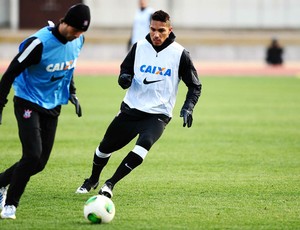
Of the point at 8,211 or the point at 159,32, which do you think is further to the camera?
the point at 159,32

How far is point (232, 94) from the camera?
25641 millimetres

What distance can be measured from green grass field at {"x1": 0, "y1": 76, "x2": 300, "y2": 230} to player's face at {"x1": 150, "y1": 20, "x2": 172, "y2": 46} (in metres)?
1.88

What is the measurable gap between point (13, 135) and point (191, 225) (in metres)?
7.81

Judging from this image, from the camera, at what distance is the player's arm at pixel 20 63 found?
8.54m

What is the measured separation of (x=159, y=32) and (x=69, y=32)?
4.94ft

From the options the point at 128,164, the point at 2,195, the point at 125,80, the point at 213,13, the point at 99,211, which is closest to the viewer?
the point at 99,211

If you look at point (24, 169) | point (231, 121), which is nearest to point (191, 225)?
point (24, 169)

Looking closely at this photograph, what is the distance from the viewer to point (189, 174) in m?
12.0

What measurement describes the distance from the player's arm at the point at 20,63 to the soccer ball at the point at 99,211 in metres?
1.39

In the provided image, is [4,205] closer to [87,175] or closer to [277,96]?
[87,175]

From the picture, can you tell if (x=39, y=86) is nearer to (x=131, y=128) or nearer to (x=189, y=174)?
(x=131, y=128)

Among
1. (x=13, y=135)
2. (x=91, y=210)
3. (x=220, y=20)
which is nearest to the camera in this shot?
(x=91, y=210)

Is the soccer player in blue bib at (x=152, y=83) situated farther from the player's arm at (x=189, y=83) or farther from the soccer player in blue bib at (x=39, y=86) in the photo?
the soccer player in blue bib at (x=39, y=86)

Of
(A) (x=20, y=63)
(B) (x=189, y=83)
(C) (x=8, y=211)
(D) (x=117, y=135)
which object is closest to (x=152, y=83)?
(B) (x=189, y=83)
